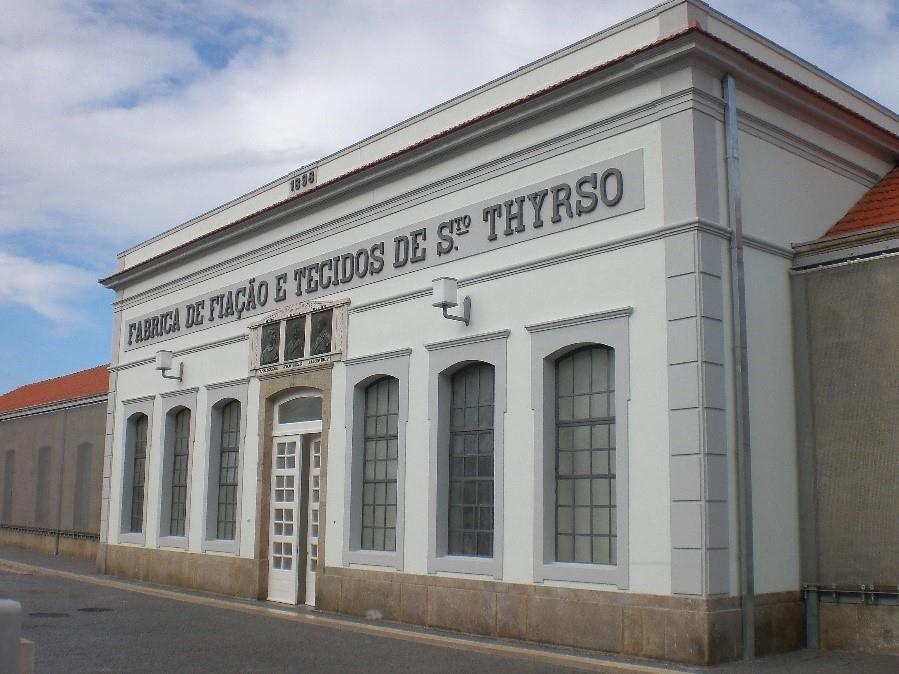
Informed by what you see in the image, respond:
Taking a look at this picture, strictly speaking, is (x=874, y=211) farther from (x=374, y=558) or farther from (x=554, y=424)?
(x=374, y=558)

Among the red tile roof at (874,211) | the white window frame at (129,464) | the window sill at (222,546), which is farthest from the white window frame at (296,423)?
the red tile roof at (874,211)

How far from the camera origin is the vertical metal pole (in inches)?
411

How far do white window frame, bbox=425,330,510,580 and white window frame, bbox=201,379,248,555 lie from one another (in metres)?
4.85

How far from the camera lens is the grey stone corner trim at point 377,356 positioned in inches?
553

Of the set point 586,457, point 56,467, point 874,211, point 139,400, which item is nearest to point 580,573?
point 586,457

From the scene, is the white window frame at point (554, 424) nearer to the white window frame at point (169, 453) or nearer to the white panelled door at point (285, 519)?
the white panelled door at point (285, 519)

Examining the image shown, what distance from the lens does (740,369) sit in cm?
1076

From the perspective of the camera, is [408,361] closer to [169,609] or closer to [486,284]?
[486,284]

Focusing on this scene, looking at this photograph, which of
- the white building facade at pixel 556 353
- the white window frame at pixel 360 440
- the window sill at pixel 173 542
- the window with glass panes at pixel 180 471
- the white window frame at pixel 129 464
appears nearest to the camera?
the white building facade at pixel 556 353

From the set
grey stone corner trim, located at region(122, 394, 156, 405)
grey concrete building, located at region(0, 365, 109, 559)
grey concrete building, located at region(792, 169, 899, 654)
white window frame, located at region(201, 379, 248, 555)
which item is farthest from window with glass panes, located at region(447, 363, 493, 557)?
grey concrete building, located at region(0, 365, 109, 559)

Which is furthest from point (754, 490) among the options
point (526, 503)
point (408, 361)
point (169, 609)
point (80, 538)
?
point (80, 538)

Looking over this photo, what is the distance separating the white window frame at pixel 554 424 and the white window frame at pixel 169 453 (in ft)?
28.3

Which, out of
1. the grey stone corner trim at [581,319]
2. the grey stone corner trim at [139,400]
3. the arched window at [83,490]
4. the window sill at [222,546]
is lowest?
the window sill at [222,546]

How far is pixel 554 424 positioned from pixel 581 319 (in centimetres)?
129
